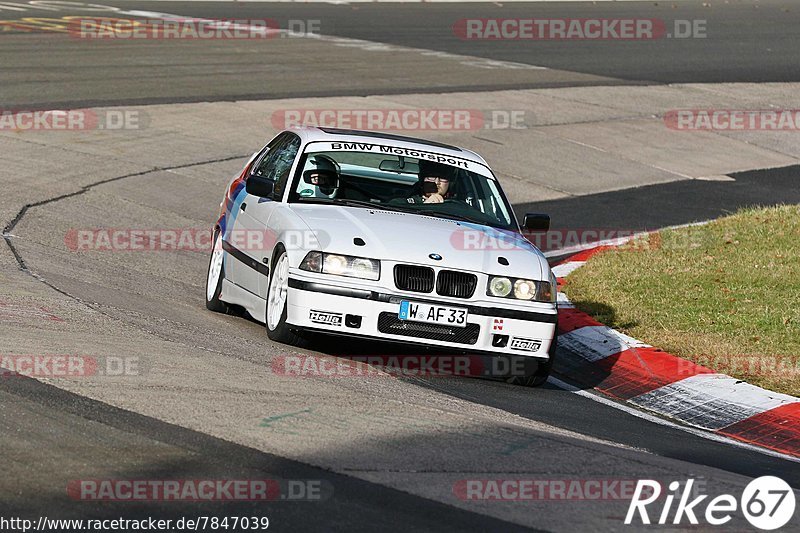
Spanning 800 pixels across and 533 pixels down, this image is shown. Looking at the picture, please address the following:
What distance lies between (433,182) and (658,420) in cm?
264

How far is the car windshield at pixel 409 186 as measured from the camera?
10.0 m

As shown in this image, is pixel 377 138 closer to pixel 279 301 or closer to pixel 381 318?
pixel 279 301

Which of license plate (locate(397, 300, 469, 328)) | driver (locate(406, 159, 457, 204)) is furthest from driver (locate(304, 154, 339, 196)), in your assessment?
license plate (locate(397, 300, 469, 328))

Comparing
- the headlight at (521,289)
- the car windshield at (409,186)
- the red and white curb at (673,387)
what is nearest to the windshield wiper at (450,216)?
the car windshield at (409,186)

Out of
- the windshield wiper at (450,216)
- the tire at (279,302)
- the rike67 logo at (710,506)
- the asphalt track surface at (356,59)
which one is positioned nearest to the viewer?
the rike67 logo at (710,506)

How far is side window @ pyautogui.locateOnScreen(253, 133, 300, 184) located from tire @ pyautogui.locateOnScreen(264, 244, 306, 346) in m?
1.08

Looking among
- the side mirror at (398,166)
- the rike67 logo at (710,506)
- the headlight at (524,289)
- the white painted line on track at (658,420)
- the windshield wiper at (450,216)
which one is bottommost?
the white painted line on track at (658,420)

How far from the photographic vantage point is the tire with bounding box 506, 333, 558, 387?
30.1 feet

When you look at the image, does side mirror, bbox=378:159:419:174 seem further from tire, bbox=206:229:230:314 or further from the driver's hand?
tire, bbox=206:229:230:314

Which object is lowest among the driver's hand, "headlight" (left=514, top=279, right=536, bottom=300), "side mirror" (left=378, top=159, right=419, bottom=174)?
"headlight" (left=514, top=279, right=536, bottom=300)

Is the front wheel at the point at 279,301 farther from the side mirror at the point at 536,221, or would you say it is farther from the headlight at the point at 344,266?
the side mirror at the point at 536,221

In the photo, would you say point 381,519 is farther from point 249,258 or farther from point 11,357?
point 249,258

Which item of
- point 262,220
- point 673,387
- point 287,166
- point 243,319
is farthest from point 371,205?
point 673,387

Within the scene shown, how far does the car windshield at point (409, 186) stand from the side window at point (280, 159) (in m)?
0.21
